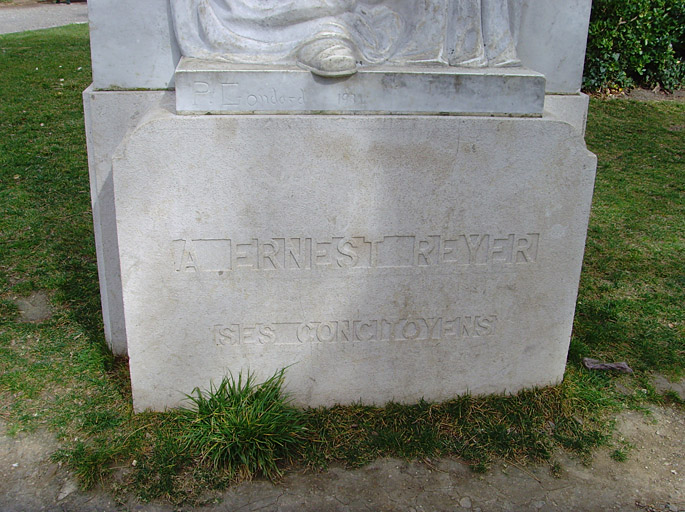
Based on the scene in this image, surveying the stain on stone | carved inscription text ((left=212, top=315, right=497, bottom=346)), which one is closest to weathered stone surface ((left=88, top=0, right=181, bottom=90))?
carved inscription text ((left=212, top=315, right=497, bottom=346))

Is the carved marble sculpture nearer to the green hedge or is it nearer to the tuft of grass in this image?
the tuft of grass

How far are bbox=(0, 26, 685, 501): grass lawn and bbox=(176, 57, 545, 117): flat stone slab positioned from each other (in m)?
1.18

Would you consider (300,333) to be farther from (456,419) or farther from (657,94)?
(657,94)

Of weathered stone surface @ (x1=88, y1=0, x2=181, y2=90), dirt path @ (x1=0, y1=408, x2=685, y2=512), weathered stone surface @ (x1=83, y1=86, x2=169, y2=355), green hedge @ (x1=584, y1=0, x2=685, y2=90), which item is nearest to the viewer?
dirt path @ (x1=0, y1=408, x2=685, y2=512)

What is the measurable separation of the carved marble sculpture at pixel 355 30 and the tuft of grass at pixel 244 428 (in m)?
1.36

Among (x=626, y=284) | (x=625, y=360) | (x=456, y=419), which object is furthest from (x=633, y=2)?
(x=456, y=419)

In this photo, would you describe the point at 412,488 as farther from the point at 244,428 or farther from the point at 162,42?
the point at 162,42

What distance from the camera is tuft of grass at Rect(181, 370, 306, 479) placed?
271cm

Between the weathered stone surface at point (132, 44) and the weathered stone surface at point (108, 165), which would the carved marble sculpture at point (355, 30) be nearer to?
the weathered stone surface at point (132, 44)

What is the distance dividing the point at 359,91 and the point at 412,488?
1.54m

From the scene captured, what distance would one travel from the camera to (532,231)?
2.94 metres

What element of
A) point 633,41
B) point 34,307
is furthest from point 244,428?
point 633,41

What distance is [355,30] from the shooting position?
2881mm

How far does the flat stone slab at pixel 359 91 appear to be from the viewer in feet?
8.57
